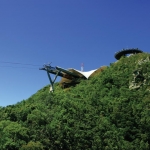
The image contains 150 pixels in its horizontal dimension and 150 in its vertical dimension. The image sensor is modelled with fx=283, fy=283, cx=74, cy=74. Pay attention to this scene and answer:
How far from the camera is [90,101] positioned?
39.2 metres

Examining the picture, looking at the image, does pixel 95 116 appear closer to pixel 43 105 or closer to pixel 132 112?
pixel 132 112

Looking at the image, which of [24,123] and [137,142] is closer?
[137,142]

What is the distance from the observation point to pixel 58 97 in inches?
1700

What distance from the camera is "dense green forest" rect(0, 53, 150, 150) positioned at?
31.0 meters

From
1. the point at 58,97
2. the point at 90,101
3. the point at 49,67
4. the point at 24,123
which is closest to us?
the point at 24,123

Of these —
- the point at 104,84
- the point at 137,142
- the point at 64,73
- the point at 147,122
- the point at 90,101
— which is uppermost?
the point at 64,73

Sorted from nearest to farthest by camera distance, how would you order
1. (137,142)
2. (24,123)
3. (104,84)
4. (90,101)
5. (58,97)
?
(137,142)
(24,123)
(90,101)
(58,97)
(104,84)

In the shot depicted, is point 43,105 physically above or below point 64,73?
below

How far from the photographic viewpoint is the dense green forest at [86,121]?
3102 cm

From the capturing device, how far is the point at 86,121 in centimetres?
3397

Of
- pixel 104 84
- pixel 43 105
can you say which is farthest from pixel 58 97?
pixel 104 84

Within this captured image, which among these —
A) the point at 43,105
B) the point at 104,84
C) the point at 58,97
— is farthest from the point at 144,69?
the point at 43,105

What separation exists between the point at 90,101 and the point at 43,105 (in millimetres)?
6582

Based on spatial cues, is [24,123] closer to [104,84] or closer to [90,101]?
[90,101]
